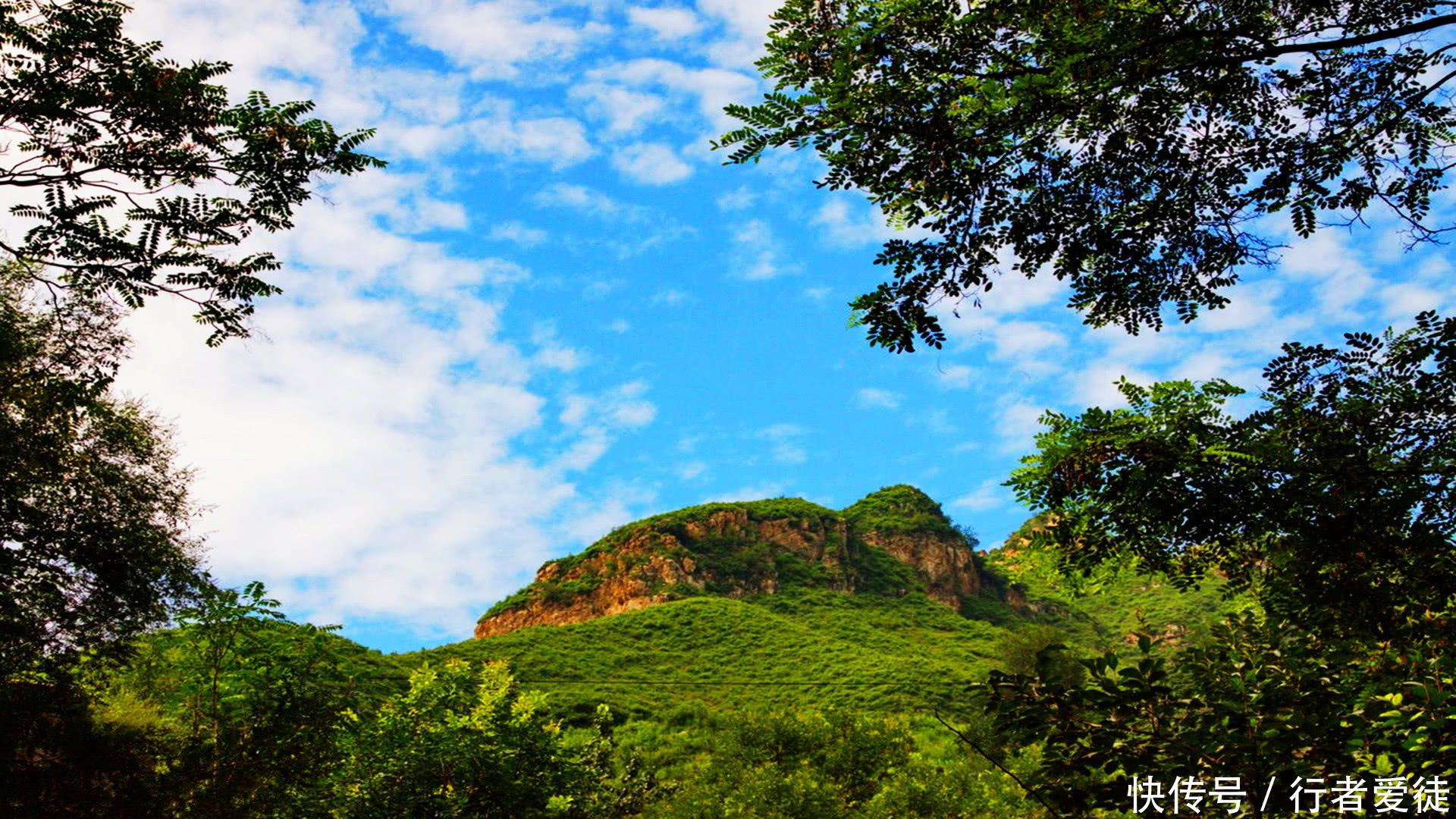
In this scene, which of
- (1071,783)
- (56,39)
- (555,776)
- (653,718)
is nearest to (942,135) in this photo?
(1071,783)

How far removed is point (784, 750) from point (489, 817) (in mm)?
10176

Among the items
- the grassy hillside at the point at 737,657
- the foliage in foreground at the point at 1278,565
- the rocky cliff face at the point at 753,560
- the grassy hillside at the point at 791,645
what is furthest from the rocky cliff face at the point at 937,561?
the foliage in foreground at the point at 1278,565

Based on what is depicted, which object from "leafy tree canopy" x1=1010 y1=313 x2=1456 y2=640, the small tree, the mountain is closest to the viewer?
"leafy tree canopy" x1=1010 y1=313 x2=1456 y2=640

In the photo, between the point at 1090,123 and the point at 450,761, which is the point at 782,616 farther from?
the point at 1090,123

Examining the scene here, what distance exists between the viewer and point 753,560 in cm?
11075

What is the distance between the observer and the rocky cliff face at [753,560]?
327 ft

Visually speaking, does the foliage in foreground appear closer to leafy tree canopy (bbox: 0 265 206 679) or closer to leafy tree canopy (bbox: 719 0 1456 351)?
leafy tree canopy (bbox: 719 0 1456 351)

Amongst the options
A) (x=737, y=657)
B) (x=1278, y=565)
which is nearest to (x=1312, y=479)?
(x=1278, y=565)

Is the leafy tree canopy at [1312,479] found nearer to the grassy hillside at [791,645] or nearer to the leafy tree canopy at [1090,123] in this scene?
the leafy tree canopy at [1090,123]

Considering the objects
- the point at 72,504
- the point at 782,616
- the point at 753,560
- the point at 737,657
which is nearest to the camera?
the point at 72,504

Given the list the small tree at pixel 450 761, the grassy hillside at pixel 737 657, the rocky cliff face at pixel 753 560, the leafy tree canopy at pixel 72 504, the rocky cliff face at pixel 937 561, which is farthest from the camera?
the rocky cliff face at pixel 937 561

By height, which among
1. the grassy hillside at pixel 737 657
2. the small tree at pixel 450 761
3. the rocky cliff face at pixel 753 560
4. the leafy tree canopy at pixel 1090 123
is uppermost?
the rocky cliff face at pixel 753 560

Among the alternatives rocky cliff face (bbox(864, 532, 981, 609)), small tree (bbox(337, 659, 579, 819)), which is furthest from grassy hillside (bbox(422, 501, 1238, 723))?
small tree (bbox(337, 659, 579, 819))

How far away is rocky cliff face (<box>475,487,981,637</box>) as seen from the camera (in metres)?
99.8
